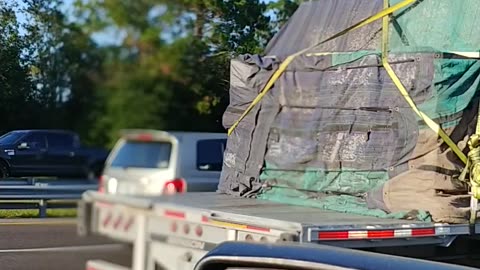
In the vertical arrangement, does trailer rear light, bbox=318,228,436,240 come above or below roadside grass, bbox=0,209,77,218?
below

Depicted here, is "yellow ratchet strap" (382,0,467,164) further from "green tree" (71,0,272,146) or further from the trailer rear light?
"green tree" (71,0,272,146)

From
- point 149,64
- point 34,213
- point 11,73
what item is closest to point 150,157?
point 34,213

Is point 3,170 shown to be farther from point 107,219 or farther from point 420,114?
point 420,114

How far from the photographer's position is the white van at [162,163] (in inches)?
110

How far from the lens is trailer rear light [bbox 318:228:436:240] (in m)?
3.75

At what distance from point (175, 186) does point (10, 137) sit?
233 centimetres

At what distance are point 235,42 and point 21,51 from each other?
1225mm

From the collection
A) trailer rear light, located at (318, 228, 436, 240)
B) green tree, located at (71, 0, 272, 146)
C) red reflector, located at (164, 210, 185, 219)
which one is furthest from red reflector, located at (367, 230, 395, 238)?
green tree, located at (71, 0, 272, 146)

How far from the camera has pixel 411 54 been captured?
14.5 feet

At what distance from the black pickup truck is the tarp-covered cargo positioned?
1.34m

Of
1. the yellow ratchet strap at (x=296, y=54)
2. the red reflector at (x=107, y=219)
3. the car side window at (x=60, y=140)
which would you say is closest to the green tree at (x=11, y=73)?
the car side window at (x=60, y=140)

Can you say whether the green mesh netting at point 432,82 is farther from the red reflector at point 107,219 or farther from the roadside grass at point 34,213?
the roadside grass at point 34,213

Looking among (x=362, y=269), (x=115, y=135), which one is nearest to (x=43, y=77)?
(x=115, y=135)

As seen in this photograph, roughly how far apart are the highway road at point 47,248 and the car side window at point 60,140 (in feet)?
2.82
